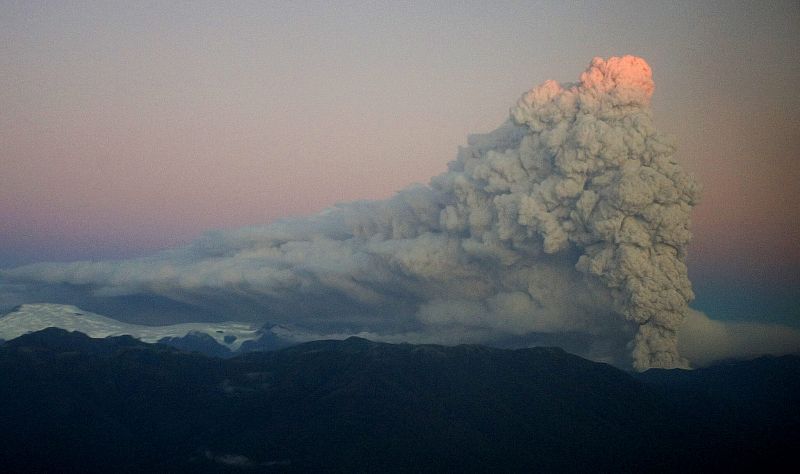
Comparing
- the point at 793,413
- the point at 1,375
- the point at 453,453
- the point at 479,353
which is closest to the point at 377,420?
the point at 453,453

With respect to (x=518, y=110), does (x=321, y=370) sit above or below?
below

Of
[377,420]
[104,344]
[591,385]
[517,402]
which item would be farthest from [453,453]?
[104,344]

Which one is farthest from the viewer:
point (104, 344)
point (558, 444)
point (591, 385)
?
point (104, 344)

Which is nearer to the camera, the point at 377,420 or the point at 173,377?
the point at 377,420

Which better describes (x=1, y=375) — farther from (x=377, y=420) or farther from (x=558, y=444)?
(x=558, y=444)

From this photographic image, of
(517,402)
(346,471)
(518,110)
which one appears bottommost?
(346,471)

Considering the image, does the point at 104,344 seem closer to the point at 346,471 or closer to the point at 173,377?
the point at 173,377

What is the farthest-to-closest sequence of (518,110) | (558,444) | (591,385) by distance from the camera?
(591,385) → (518,110) → (558,444)
